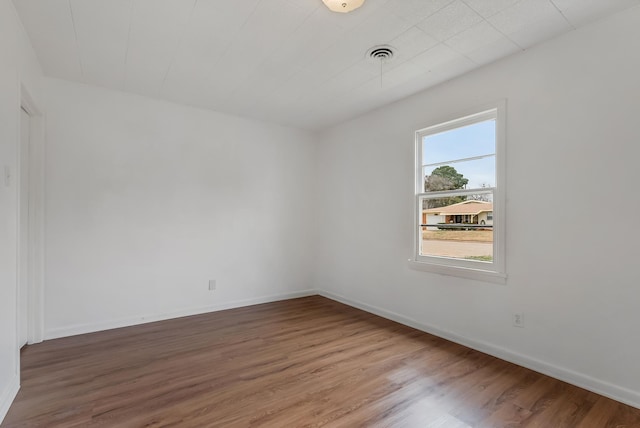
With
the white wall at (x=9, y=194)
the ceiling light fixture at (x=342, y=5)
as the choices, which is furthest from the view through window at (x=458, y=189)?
the white wall at (x=9, y=194)

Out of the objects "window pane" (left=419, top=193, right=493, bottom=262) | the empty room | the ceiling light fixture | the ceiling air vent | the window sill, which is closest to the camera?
the ceiling light fixture

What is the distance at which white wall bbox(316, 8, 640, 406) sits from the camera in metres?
2.21

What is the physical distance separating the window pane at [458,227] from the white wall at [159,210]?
7.24 ft

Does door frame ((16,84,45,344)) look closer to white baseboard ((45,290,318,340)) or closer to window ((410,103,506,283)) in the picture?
white baseboard ((45,290,318,340))

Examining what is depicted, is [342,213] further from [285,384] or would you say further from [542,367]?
[542,367]

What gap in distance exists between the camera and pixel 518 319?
274 cm

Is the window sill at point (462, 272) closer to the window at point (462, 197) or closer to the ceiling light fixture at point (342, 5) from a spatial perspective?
the window at point (462, 197)

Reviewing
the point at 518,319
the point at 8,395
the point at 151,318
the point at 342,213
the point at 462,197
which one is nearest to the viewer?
the point at 8,395

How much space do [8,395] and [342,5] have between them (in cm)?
337

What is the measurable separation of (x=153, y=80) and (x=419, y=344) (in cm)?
388

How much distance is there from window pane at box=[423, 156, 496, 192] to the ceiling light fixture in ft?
6.18

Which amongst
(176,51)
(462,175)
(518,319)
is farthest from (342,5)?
(518,319)

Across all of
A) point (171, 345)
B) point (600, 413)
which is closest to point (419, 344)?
point (600, 413)

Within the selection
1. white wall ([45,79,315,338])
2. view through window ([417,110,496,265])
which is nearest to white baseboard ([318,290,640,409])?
view through window ([417,110,496,265])
